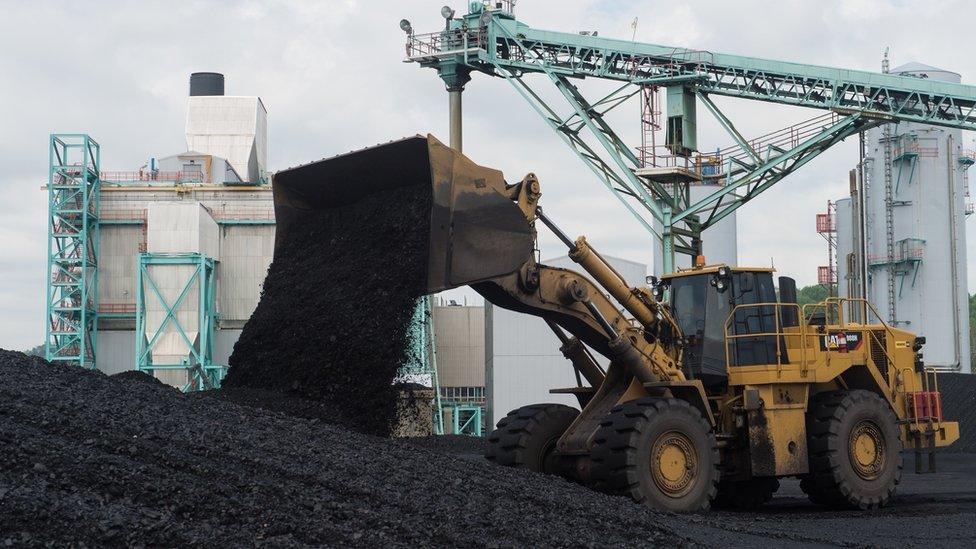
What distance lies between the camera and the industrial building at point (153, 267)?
145 feet

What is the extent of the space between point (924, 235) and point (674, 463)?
2807cm

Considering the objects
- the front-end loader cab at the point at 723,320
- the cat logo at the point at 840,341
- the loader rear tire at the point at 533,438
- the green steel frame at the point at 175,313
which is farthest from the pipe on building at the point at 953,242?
the loader rear tire at the point at 533,438

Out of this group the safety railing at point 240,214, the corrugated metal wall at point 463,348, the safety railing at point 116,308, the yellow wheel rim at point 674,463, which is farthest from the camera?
the corrugated metal wall at point 463,348

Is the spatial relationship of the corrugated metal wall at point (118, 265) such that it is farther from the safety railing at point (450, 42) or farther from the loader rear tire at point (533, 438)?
the loader rear tire at point (533, 438)

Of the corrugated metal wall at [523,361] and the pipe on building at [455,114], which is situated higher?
the pipe on building at [455,114]

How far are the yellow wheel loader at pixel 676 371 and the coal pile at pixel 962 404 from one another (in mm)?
13947

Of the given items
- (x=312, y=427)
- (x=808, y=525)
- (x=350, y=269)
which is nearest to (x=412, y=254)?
(x=350, y=269)

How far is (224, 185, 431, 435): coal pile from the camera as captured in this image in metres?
11.5

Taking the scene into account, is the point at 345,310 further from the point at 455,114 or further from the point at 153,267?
the point at 153,267

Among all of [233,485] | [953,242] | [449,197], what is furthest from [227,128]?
[233,485]

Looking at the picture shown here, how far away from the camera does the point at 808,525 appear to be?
38.2 feet

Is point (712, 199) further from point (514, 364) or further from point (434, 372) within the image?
point (434, 372)

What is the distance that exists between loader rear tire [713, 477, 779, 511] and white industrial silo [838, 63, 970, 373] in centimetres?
2469

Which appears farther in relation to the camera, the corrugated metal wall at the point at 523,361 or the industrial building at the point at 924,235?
the industrial building at the point at 924,235
